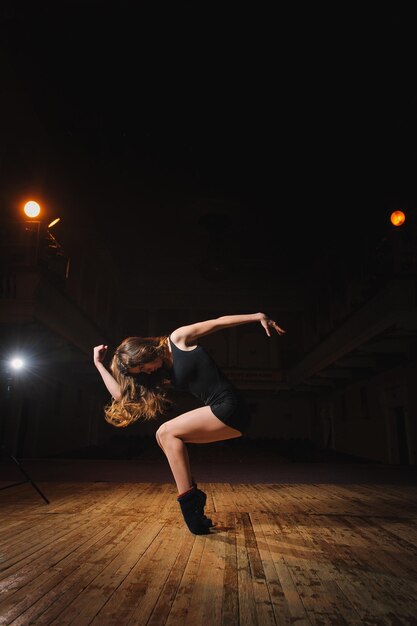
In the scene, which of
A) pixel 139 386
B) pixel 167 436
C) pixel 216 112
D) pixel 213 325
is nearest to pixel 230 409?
pixel 167 436

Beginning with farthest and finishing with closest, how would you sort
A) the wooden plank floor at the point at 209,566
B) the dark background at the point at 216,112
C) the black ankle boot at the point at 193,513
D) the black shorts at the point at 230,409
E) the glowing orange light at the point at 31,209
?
the glowing orange light at the point at 31,209
the dark background at the point at 216,112
the black shorts at the point at 230,409
the black ankle boot at the point at 193,513
the wooden plank floor at the point at 209,566

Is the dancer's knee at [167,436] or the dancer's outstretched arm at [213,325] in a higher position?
the dancer's outstretched arm at [213,325]

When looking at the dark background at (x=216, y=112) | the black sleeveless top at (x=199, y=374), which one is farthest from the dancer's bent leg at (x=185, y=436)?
the dark background at (x=216, y=112)

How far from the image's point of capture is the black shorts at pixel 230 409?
2867mm

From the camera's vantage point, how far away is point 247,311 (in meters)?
22.4

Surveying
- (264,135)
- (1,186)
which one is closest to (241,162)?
(264,135)

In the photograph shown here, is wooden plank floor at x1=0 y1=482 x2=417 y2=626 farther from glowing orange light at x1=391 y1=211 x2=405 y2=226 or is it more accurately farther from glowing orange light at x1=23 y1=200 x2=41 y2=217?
glowing orange light at x1=391 y1=211 x2=405 y2=226

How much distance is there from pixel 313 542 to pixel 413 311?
7.83 m

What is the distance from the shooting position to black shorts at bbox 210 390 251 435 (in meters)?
2.87

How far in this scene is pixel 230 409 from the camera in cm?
287

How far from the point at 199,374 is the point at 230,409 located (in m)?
0.33

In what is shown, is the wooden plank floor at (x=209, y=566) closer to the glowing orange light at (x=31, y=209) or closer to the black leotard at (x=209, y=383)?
the black leotard at (x=209, y=383)

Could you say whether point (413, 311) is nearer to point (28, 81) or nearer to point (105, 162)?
point (105, 162)

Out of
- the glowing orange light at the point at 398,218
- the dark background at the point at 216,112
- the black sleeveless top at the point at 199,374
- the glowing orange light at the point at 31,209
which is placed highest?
the dark background at the point at 216,112
